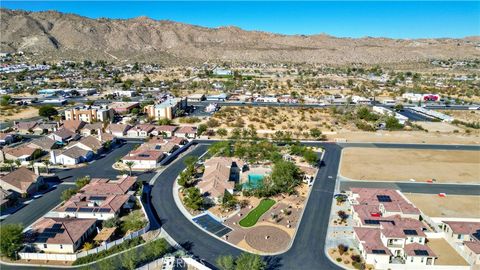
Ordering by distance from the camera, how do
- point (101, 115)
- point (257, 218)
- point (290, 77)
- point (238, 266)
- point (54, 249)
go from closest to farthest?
point (238, 266), point (54, 249), point (257, 218), point (101, 115), point (290, 77)

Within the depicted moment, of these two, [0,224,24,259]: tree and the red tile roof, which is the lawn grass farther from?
[0,224,24,259]: tree

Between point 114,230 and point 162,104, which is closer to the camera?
point 114,230

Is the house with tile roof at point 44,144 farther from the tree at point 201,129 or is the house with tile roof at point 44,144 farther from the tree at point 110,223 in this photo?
the tree at point 110,223

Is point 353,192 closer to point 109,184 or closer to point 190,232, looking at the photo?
point 190,232

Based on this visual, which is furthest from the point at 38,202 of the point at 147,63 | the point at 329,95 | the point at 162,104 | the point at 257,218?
the point at 147,63

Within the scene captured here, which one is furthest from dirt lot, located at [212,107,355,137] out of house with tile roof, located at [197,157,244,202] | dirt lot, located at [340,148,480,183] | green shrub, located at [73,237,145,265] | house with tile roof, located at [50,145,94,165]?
green shrub, located at [73,237,145,265]
